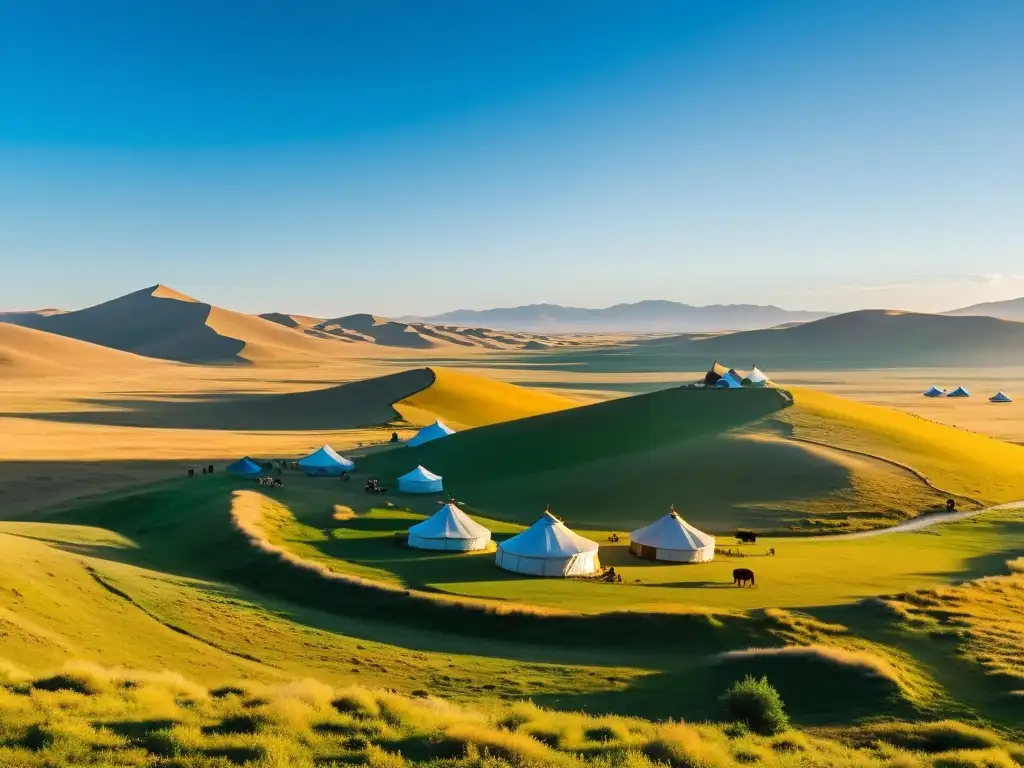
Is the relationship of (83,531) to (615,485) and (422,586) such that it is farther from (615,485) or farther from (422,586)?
(615,485)

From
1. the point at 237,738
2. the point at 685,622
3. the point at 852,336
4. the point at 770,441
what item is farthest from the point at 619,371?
the point at 237,738

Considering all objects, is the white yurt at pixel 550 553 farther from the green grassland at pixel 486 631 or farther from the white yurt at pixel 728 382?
the white yurt at pixel 728 382

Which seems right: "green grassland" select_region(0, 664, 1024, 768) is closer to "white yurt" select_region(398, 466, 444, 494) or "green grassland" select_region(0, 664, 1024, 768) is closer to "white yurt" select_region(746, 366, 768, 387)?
"white yurt" select_region(398, 466, 444, 494)

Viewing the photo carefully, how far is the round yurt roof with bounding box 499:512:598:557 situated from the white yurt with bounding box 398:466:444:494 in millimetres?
15828

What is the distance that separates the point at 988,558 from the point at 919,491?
1149 centimetres

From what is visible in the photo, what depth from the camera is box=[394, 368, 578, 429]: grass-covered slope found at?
7625 cm

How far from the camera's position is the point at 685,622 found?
20359 millimetres

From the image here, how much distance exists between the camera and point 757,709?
14039mm

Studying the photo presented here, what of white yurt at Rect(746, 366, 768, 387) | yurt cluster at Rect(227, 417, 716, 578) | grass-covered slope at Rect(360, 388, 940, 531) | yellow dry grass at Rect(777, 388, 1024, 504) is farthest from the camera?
white yurt at Rect(746, 366, 768, 387)

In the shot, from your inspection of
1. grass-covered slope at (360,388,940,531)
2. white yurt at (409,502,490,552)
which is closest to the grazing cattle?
white yurt at (409,502,490,552)

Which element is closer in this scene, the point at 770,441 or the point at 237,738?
the point at 237,738

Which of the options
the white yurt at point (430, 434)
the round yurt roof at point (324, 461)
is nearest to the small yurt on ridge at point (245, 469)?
the round yurt roof at point (324, 461)

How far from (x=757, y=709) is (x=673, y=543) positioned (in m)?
15.1

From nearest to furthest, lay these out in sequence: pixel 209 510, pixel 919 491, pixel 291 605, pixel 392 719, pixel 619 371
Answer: pixel 392 719
pixel 291 605
pixel 209 510
pixel 919 491
pixel 619 371
